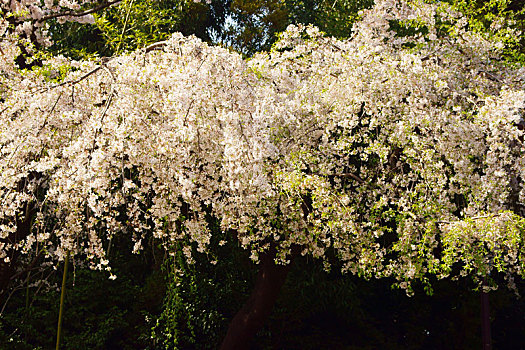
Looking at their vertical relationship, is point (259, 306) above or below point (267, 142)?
below

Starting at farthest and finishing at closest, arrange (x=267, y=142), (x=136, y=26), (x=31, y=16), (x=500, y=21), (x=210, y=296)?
(x=136, y=26)
(x=210, y=296)
(x=500, y=21)
(x=31, y=16)
(x=267, y=142)

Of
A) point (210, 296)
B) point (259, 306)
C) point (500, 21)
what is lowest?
point (259, 306)

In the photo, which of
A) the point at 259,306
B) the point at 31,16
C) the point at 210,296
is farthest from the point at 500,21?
the point at 31,16

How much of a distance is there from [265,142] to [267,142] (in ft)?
0.05

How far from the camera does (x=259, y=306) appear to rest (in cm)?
627

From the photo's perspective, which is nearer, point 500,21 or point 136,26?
point 500,21

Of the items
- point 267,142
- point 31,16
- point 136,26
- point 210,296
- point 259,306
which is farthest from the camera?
point 136,26

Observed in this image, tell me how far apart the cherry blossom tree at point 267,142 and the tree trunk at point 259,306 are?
823 mm

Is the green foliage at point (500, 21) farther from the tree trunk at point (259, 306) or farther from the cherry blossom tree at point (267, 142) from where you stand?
the tree trunk at point (259, 306)

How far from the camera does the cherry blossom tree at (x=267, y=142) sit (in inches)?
138

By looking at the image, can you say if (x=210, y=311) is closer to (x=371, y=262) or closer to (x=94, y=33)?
(x=371, y=262)

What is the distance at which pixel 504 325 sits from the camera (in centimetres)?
905

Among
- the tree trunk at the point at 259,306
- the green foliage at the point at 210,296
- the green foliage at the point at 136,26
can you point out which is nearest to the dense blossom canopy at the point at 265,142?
the tree trunk at the point at 259,306

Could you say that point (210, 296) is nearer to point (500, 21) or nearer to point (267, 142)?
point (267, 142)
